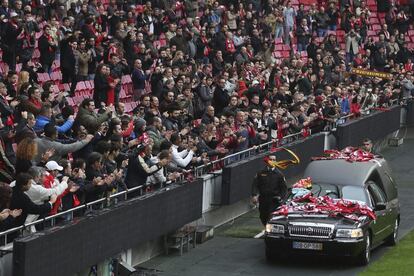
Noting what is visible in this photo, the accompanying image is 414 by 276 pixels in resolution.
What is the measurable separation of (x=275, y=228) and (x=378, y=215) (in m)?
2.18

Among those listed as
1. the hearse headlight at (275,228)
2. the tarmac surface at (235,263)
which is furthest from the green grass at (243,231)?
the hearse headlight at (275,228)

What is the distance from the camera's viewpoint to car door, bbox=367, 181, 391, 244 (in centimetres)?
2317

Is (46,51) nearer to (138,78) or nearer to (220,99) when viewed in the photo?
(138,78)

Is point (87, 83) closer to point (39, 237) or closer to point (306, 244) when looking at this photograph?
point (306, 244)

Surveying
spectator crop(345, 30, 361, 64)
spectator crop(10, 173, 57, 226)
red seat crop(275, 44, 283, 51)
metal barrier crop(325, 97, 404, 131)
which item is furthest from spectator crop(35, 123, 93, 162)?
spectator crop(345, 30, 361, 64)

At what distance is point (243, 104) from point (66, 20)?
4.79 m

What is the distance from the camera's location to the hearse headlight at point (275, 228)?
22297 millimetres

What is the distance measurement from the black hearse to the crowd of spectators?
7.92 ft

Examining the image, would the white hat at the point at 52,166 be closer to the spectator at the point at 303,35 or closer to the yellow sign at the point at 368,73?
the yellow sign at the point at 368,73

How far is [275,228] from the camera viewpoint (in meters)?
22.4

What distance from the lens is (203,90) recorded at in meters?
30.8

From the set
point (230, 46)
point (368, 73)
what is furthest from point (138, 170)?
point (368, 73)

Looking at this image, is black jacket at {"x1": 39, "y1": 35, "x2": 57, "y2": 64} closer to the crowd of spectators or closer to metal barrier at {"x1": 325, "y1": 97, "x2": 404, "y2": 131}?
the crowd of spectators

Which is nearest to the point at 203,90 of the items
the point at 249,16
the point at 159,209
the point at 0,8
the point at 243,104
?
the point at 243,104
